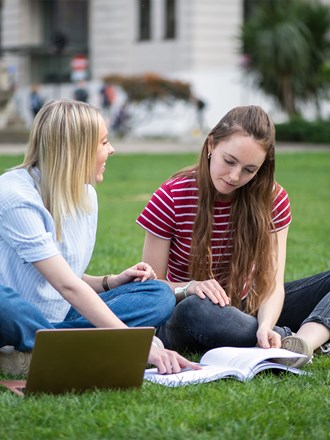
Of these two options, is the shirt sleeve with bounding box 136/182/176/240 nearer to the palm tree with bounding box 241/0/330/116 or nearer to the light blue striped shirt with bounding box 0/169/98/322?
the light blue striped shirt with bounding box 0/169/98/322

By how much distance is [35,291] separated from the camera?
4188mm

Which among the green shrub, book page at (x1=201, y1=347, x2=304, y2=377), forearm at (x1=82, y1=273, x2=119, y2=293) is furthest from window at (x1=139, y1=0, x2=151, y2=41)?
book page at (x1=201, y1=347, x2=304, y2=377)

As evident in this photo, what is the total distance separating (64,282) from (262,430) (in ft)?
3.23

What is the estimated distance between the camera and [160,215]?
466 centimetres

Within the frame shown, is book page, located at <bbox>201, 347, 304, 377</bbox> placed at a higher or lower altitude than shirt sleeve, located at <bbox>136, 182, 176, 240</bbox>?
lower

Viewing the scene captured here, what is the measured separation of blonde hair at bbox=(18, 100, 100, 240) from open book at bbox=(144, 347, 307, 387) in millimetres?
738

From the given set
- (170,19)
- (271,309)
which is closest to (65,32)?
(170,19)

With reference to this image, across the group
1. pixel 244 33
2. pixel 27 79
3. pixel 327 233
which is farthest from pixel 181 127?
pixel 327 233

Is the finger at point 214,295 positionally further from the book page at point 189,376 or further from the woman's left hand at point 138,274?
the book page at point 189,376

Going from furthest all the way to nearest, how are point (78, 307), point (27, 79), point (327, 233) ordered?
point (27, 79) < point (327, 233) < point (78, 307)

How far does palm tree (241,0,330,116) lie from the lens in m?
29.5

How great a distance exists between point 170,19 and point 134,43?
1587 mm

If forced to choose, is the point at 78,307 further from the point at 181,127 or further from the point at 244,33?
the point at 181,127

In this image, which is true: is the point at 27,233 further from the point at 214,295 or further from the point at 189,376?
the point at 214,295
